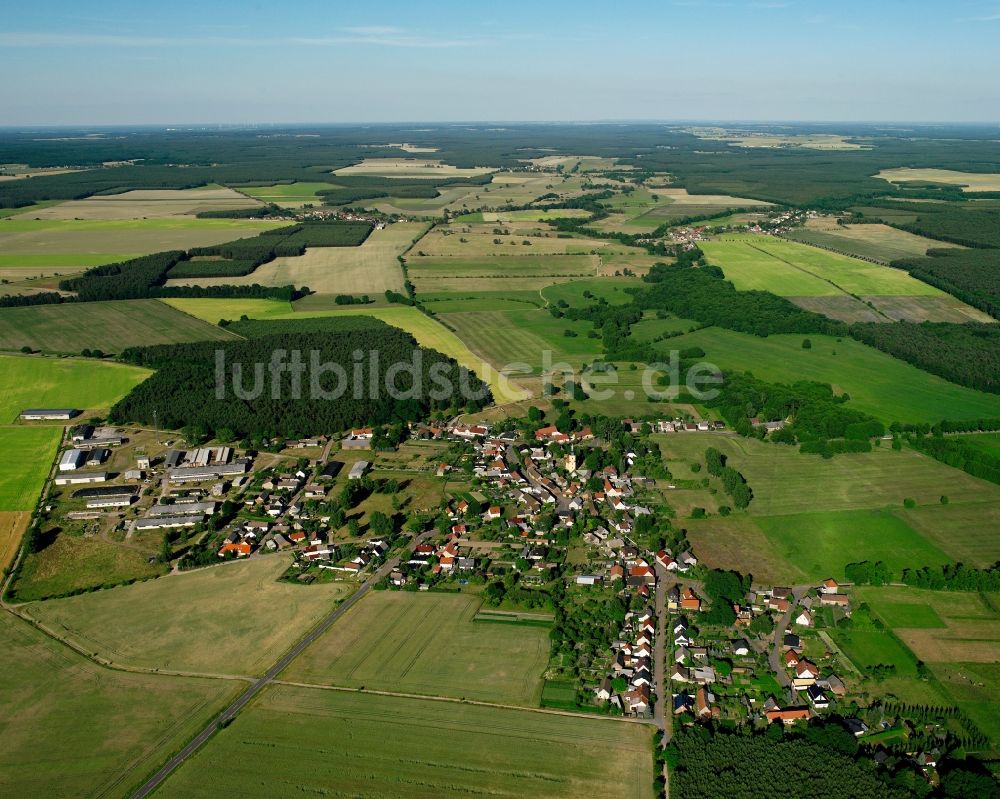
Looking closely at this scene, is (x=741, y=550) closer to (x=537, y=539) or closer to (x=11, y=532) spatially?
(x=537, y=539)

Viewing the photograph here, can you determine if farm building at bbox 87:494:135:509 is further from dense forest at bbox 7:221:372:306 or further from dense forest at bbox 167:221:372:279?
dense forest at bbox 167:221:372:279

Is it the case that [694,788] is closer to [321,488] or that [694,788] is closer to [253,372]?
[321,488]

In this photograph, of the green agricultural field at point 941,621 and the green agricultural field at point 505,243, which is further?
the green agricultural field at point 505,243

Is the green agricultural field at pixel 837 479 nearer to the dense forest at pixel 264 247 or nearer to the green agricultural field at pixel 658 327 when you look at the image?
the green agricultural field at pixel 658 327

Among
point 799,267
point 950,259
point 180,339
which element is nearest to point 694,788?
point 180,339

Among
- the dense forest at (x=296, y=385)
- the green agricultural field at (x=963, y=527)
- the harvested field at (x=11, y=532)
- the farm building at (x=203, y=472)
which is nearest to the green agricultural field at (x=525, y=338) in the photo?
the dense forest at (x=296, y=385)

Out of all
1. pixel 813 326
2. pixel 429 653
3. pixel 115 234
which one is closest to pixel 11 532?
pixel 429 653

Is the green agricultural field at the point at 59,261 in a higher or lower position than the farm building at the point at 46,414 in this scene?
higher
